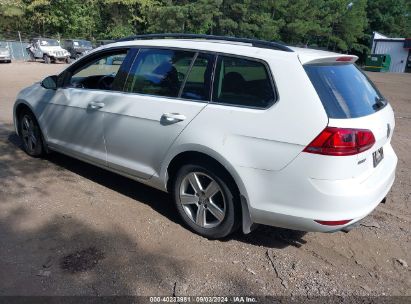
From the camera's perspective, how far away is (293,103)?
9.80 ft

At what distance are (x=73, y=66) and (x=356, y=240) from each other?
3748 millimetres

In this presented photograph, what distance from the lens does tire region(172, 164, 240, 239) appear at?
11.2 ft

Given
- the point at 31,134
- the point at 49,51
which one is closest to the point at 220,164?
the point at 31,134

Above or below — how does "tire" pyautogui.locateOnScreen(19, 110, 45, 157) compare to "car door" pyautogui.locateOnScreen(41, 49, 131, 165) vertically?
below

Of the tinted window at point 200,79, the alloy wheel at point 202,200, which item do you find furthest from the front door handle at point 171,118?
the alloy wheel at point 202,200

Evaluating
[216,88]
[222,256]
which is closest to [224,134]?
[216,88]

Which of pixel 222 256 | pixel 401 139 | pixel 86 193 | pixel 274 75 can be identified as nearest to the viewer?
pixel 274 75

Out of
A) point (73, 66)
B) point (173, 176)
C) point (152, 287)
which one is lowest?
point (152, 287)

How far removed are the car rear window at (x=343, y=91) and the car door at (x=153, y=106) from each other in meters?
0.97

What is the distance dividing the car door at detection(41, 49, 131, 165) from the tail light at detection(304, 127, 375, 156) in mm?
2269

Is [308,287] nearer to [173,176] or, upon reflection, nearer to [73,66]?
[173,176]

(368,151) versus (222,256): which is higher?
(368,151)

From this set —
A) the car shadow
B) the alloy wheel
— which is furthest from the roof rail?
the car shadow

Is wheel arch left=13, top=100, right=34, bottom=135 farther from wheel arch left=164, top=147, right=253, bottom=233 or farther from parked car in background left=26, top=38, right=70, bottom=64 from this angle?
parked car in background left=26, top=38, right=70, bottom=64
